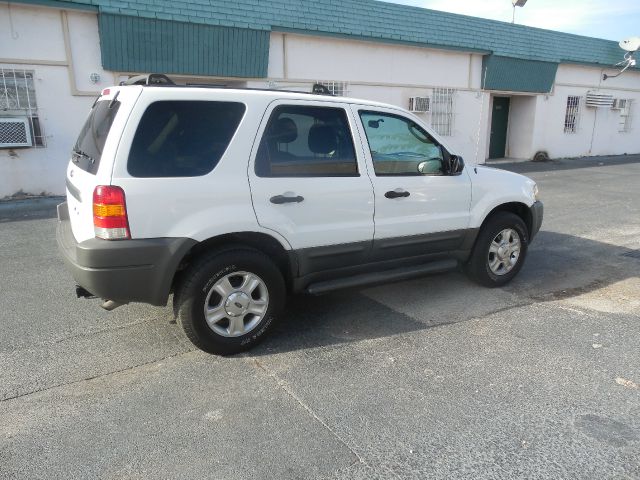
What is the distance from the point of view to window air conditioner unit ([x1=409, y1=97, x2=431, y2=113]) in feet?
46.8

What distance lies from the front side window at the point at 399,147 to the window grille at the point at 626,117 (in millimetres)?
20439

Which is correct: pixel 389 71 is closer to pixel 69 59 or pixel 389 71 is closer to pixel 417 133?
pixel 69 59

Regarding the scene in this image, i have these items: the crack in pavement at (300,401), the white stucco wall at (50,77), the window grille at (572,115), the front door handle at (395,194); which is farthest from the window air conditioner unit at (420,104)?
the crack in pavement at (300,401)

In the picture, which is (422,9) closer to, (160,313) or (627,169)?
(627,169)

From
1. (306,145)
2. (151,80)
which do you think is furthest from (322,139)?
(151,80)

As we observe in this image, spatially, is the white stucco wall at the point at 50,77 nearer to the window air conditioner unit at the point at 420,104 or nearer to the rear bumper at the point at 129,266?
the rear bumper at the point at 129,266

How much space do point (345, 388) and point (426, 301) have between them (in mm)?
1755

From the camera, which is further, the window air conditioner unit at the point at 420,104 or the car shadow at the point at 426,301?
the window air conditioner unit at the point at 420,104

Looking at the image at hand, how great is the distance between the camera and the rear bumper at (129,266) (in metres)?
3.10

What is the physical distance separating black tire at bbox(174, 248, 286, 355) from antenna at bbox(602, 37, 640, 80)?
816 inches

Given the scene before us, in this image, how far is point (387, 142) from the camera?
4.21 meters

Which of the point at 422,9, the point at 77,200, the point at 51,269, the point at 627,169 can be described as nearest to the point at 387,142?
the point at 77,200

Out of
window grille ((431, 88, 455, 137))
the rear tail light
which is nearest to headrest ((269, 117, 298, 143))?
the rear tail light

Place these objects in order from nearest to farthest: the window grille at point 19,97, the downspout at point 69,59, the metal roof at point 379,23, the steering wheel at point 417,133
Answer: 1. the steering wheel at point 417,133
2. the window grille at point 19,97
3. the downspout at point 69,59
4. the metal roof at point 379,23
